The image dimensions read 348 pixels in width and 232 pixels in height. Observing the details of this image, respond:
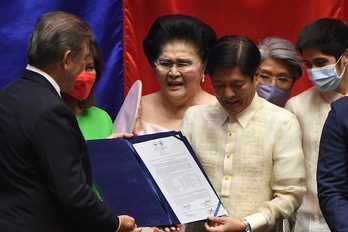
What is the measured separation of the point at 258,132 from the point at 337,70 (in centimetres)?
55

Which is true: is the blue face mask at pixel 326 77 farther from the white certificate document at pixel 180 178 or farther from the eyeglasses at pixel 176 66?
the white certificate document at pixel 180 178

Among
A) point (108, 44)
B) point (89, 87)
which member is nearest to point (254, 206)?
point (89, 87)

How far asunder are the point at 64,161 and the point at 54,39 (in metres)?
0.36

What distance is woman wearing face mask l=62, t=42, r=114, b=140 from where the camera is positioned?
117 inches

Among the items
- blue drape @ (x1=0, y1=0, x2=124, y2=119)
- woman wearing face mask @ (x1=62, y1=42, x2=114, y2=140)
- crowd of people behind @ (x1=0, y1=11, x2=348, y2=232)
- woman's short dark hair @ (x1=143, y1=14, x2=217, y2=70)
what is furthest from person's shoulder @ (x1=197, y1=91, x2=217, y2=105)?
blue drape @ (x1=0, y1=0, x2=124, y2=119)

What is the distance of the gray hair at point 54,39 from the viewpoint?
227cm

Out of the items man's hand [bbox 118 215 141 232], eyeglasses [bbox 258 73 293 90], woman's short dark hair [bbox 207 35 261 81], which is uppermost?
woman's short dark hair [bbox 207 35 261 81]

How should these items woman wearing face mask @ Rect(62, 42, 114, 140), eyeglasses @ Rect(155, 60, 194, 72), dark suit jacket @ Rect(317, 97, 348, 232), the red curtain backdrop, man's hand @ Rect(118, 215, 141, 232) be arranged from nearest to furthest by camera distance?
dark suit jacket @ Rect(317, 97, 348, 232) → man's hand @ Rect(118, 215, 141, 232) → woman wearing face mask @ Rect(62, 42, 114, 140) → eyeglasses @ Rect(155, 60, 194, 72) → the red curtain backdrop

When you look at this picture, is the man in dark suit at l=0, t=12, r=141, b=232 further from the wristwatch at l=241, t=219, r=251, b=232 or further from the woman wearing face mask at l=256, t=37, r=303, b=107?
the woman wearing face mask at l=256, t=37, r=303, b=107

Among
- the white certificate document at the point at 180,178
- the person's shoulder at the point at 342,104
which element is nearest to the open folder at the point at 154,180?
the white certificate document at the point at 180,178

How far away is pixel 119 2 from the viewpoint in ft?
12.3

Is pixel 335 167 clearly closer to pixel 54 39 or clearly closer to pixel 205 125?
pixel 205 125

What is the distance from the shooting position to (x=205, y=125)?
274 cm

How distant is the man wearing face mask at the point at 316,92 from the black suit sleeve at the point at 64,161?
105 cm
